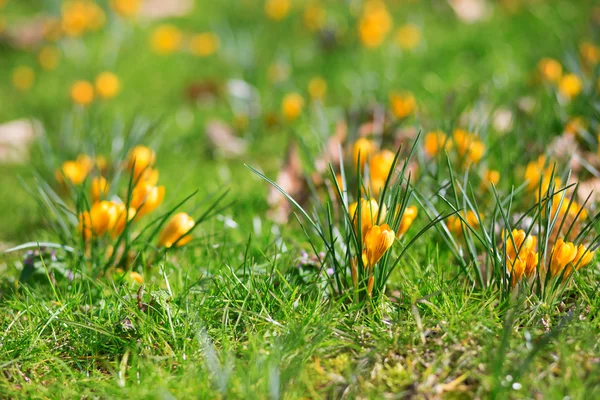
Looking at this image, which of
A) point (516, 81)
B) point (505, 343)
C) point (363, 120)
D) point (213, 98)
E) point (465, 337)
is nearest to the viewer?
point (505, 343)

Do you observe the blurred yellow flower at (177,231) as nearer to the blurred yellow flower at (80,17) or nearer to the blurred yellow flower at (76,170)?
the blurred yellow flower at (76,170)

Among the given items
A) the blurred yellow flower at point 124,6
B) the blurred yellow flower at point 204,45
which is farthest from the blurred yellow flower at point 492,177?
the blurred yellow flower at point 124,6

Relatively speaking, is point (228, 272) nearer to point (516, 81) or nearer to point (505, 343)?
point (505, 343)

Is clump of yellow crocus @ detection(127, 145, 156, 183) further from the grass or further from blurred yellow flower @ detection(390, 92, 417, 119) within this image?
blurred yellow flower @ detection(390, 92, 417, 119)

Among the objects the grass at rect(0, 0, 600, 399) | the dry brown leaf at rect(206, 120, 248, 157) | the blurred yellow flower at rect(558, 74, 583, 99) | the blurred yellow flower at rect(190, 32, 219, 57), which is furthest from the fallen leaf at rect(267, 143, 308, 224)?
the blurred yellow flower at rect(190, 32, 219, 57)

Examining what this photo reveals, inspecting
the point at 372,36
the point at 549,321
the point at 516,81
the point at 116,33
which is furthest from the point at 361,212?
the point at 116,33

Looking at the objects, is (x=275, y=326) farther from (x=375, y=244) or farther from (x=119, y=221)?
(x=119, y=221)

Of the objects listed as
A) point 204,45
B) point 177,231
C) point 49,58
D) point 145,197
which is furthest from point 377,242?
point 49,58
